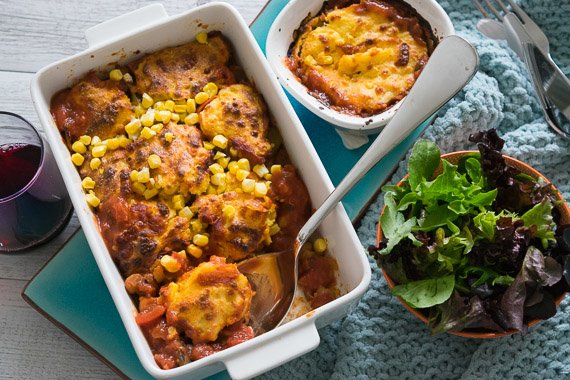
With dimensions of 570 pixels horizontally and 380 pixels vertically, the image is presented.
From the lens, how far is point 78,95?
8.45ft

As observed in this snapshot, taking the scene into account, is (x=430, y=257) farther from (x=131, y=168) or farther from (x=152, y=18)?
(x=152, y=18)

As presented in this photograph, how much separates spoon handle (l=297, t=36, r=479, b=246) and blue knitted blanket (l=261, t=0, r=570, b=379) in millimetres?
354

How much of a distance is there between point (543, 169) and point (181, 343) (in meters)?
1.44

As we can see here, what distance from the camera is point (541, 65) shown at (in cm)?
281

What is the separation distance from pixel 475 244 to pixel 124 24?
4.59 ft

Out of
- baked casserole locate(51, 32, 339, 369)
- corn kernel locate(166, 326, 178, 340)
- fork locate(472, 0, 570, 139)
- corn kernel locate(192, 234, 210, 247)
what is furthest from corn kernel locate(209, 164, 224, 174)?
fork locate(472, 0, 570, 139)

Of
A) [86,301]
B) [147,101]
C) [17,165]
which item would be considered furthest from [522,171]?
[17,165]

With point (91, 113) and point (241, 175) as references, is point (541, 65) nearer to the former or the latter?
point (241, 175)

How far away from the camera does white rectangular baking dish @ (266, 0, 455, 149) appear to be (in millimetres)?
2684

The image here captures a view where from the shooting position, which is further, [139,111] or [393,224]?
[139,111]

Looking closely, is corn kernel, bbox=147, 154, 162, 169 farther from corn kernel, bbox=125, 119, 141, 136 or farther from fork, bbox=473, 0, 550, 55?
fork, bbox=473, 0, 550, 55

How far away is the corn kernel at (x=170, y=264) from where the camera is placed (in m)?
2.39

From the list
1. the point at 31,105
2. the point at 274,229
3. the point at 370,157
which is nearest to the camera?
the point at 370,157

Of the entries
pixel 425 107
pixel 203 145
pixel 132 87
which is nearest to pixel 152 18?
pixel 132 87
